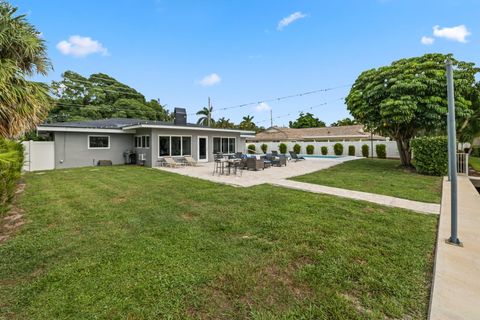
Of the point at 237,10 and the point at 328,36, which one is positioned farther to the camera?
the point at 328,36

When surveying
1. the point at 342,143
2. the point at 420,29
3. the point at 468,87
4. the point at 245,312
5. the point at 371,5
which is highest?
the point at 371,5

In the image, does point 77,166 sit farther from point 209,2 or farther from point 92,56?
point 92,56

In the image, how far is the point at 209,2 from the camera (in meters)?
13.7

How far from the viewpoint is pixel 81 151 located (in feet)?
48.0

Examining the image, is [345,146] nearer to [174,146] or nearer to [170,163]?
[174,146]

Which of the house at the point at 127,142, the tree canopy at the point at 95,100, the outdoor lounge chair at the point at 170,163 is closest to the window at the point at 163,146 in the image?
the house at the point at 127,142

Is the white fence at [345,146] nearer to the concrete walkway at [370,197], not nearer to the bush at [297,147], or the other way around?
the bush at [297,147]

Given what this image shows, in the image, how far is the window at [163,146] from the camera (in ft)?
49.8

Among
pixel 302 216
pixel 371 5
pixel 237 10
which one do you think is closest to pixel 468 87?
pixel 371 5

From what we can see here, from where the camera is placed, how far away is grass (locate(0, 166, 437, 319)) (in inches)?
91.5

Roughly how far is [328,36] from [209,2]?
27.0 feet

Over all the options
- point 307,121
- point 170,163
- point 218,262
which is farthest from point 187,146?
point 307,121

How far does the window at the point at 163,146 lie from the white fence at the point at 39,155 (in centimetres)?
596

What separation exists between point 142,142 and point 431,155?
16.4 m
